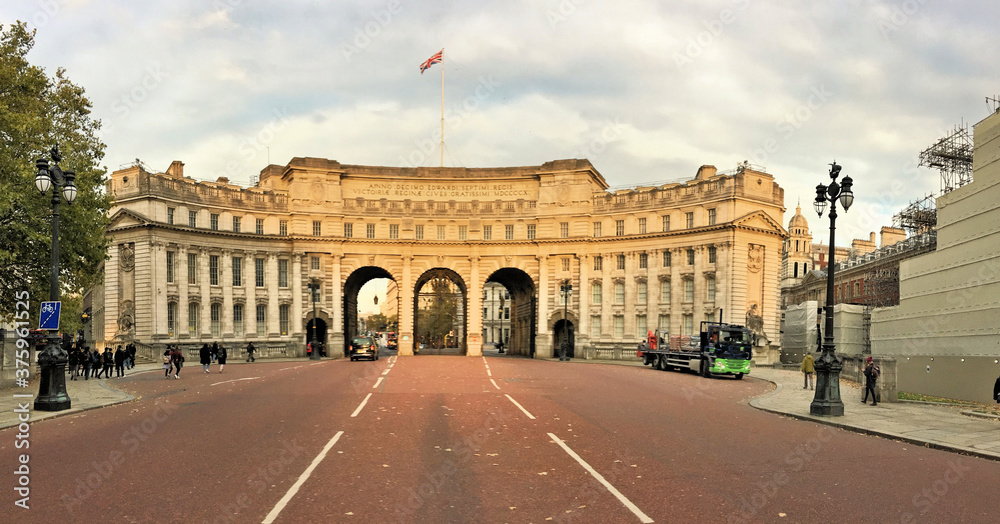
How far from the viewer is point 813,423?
17.6m

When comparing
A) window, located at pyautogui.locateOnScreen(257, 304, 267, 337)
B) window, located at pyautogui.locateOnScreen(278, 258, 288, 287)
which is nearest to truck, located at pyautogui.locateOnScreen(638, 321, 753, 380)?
window, located at pyautogui.locateOnScreen(278, 258, 288, 287)

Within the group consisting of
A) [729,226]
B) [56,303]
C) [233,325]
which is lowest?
[233,325]

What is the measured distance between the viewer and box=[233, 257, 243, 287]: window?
210 feet

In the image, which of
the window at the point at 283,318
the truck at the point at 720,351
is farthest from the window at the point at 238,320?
the truck at the point at 720,351

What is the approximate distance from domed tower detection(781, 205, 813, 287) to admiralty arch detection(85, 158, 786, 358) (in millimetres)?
88689

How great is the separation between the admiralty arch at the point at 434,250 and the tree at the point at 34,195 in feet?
85.4

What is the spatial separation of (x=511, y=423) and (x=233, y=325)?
5340cm

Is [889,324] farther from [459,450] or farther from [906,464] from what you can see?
[459,450]

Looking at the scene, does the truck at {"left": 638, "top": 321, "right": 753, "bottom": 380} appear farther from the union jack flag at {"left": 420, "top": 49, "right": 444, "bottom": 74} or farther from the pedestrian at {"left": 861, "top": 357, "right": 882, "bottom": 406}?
the union jack flag at {"left": 420, "top": 49, "right": 444, "bottom": 74}

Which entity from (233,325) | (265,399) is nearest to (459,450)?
(265,399)

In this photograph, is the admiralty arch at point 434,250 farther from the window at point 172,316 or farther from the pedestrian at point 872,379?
the pedestrian at point 872,379

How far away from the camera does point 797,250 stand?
15012cm

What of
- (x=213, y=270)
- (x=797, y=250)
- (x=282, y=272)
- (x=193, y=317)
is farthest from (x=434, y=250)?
(x=797, y=250)

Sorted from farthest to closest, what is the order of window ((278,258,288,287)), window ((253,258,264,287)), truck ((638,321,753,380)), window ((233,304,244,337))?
1. window ((278,258,288,287))
2. window ((253,258,264,287))
3. window ((233,304,244,337))
4. truck ((638,321,753,380))
